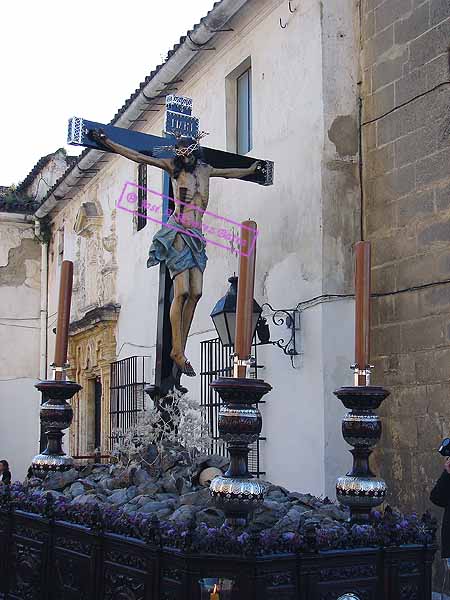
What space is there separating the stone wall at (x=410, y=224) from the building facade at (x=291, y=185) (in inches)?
8.4

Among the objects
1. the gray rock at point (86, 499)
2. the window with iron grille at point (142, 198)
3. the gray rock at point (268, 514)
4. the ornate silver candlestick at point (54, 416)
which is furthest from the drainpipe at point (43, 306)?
the gray rock at point (268, 514)

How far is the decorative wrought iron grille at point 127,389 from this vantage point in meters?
9.73

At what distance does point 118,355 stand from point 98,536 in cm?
790

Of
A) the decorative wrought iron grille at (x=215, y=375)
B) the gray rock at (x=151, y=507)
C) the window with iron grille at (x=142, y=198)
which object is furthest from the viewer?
the window with iron grille at (x=142, y=198)

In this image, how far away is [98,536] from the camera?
3.04 metres

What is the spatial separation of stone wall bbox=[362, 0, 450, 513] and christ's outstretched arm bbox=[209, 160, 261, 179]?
114 cm

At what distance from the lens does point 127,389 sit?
1016cm

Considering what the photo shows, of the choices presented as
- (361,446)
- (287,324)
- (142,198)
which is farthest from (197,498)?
(142,198)

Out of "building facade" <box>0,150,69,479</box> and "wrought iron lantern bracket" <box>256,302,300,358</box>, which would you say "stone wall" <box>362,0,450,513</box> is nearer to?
"wrought iron lantern bracket" <box>256,302,300,358</box>

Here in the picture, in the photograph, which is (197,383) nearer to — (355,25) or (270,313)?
(270,313)

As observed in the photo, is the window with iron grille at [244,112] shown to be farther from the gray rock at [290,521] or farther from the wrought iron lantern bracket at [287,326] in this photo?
the gray rock at [290,521]

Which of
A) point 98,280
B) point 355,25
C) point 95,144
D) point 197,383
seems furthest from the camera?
point 98,280

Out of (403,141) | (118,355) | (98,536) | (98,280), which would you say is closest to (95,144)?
(403,141)

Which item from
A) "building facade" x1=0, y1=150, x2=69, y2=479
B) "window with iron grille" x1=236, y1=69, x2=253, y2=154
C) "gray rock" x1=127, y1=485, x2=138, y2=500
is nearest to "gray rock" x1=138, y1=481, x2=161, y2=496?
"gray rock" x1=127, y1=485, x2=138, y2=500
